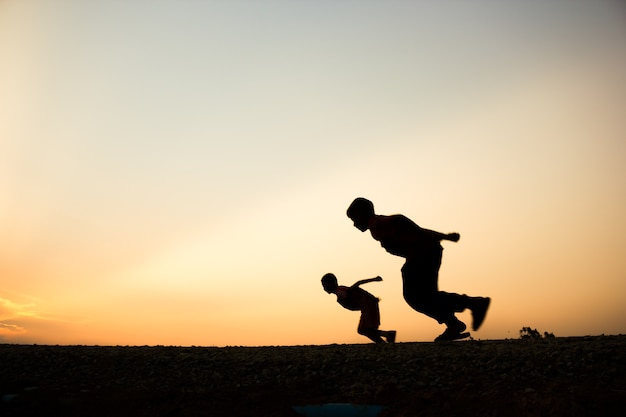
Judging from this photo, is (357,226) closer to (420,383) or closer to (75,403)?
(420,383)

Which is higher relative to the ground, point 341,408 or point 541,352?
point 541,352

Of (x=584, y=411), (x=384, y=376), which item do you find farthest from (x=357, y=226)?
(x=584, y=411)

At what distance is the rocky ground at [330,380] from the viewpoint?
435 cm

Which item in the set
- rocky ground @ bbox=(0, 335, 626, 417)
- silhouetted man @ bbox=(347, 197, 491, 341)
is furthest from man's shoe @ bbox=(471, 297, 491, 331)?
rocky ground @ bbox=(0, 335, 626, 417)

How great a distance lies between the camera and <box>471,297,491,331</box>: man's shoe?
6.73 m

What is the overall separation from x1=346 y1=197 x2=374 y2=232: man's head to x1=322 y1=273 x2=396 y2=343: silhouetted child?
0.99m

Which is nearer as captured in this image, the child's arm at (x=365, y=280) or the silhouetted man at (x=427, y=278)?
the silhouetted man at (x=427, y=278)

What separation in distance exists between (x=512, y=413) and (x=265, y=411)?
2.28 m

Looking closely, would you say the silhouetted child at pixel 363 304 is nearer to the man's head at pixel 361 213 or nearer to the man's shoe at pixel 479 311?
the man's head at pixel 361 213

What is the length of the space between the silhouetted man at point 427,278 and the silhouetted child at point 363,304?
843 millimetres

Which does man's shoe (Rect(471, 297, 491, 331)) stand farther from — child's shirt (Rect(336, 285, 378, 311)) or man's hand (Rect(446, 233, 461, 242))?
child's shirt (Rect(336, 285, 378, 311))

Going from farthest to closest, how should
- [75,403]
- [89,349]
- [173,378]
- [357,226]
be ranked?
[357,226], [89,349], [173,378], [75,403]

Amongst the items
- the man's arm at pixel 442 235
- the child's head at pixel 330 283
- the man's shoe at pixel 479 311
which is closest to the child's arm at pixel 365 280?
the child's head at pixel 330 283

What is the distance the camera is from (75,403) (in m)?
4.56
